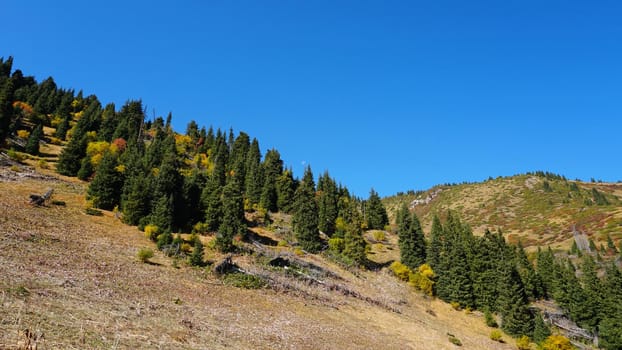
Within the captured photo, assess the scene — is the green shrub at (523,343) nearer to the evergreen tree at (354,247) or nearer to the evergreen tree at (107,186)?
the evergreen tree at (354,247)

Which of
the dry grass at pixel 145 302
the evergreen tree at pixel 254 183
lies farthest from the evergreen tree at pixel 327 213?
the dry grass at pixel 145 302

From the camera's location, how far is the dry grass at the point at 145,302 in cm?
1426

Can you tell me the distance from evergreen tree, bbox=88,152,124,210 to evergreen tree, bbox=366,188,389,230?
221 feet

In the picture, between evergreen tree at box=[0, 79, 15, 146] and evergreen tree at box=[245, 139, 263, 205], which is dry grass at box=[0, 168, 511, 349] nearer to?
evergreen tree at box=[0, 79, 15, 146]

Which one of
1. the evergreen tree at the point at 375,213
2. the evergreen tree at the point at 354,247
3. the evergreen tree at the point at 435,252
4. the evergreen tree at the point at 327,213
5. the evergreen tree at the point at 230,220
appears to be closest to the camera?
the evergreen tree at the point at 230,220

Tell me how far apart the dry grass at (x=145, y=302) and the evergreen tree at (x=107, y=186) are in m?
2.36

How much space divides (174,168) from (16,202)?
18831 millimetres

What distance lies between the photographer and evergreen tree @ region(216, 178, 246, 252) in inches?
1758

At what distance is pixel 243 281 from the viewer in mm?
34938

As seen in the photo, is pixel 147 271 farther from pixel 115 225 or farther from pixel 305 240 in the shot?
pixel 305 240

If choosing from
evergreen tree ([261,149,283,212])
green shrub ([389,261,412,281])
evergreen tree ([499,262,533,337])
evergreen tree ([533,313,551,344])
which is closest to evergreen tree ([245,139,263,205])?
evergreen tree ([261,149,283,212])

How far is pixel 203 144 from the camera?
397ft

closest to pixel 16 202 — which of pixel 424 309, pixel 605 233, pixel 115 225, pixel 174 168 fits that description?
pixel 115 225

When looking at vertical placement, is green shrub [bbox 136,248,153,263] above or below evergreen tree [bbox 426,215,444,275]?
below
